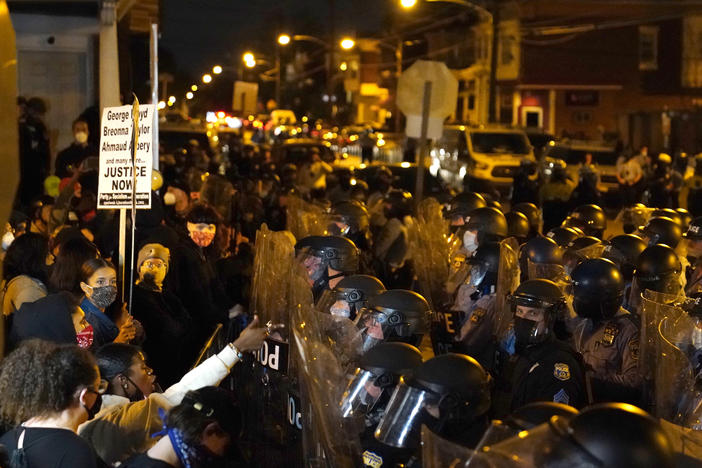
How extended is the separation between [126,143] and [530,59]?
47.8 metres

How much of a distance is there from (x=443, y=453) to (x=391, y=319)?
113 inches

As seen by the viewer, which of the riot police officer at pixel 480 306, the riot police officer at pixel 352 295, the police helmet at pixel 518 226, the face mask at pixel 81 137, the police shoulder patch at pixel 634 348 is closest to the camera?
the police shoulder patch at pixel 634 348

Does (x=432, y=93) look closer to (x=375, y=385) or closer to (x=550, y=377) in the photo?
(x=550, y=377)

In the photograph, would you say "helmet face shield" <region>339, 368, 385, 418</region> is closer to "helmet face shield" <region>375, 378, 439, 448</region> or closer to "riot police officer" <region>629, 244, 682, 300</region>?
"helmet face shield" <region>375, 378, 439, 448</region>

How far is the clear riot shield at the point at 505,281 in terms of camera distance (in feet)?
25.7

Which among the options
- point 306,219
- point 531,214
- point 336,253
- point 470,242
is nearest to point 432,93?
point 531,214

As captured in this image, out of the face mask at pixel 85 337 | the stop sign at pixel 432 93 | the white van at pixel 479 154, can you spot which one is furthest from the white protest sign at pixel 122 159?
the white van at pixel 479 154

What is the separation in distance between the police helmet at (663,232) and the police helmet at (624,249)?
3.01 feet

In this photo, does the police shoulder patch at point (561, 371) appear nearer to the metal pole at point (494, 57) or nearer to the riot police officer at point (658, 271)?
the riot police officer at point (658, 271)

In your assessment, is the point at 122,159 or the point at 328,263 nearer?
the point at 328,263

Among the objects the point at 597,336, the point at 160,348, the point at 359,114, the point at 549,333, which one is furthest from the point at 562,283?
the point at 359,114

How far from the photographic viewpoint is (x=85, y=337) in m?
6.04

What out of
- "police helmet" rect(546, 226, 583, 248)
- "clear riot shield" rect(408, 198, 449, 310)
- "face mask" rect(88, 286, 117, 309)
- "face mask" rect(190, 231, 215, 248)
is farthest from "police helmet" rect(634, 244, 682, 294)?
"face mask" rect(88, 286, 117, 309)

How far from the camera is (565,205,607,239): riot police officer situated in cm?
1156
